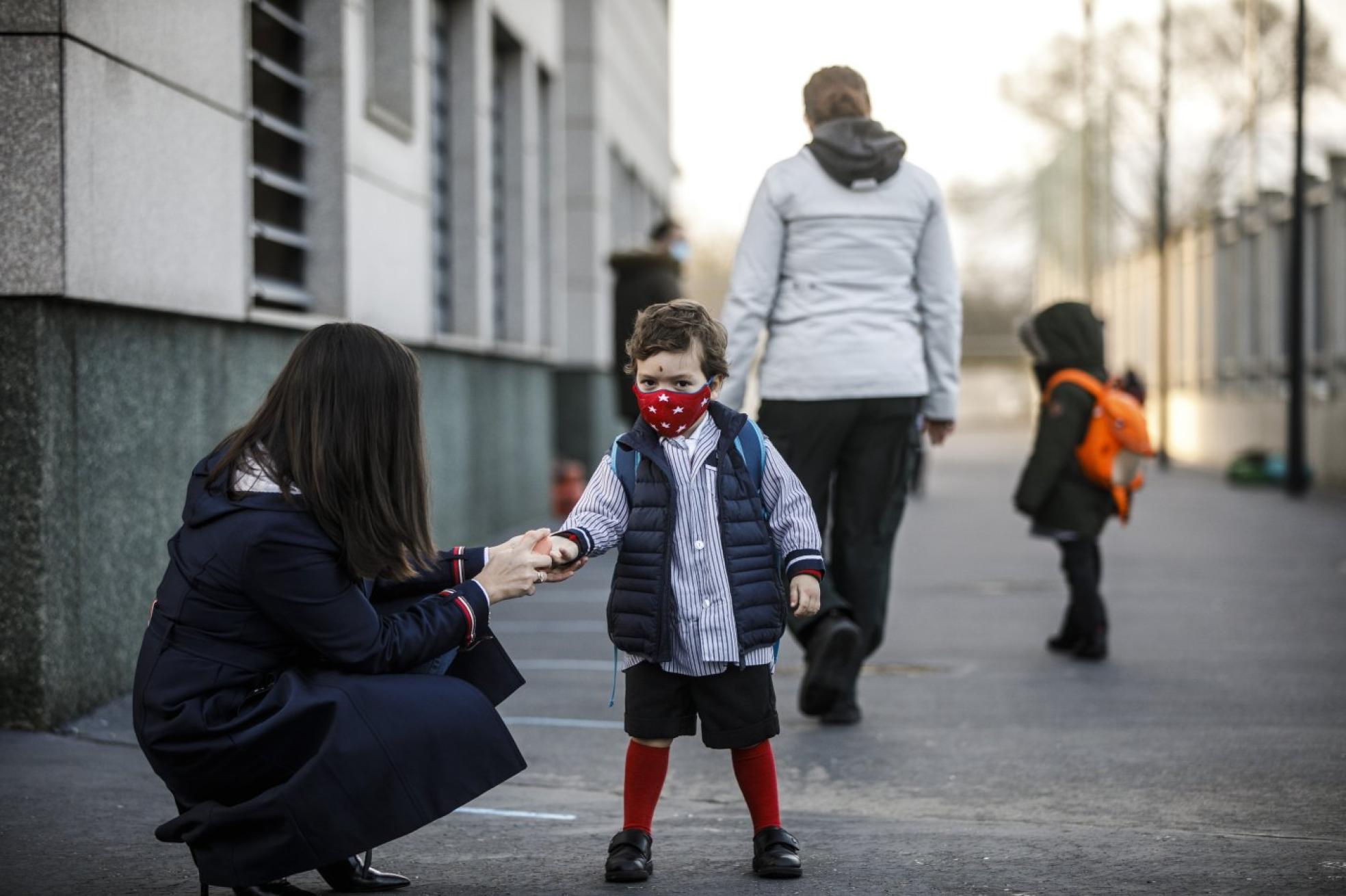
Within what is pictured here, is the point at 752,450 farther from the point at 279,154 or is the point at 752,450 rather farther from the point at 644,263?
the point at 644,263

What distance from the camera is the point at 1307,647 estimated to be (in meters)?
8.59

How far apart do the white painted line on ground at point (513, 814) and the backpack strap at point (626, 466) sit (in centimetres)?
112

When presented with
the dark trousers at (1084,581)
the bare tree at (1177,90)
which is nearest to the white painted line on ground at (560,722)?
the dark trousers at (1084,581)

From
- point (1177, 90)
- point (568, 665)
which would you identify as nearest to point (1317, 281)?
point (568, 665)

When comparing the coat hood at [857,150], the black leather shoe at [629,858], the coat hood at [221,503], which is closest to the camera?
the coat hood at [221,503]

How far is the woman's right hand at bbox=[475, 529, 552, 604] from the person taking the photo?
13.9 ft

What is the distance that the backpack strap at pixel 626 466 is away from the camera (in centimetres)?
456

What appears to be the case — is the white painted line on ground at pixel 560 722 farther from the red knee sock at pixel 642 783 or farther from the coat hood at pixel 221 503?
the coat hood at pixel 221 503

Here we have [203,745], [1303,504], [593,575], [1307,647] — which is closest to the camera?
[203,745]

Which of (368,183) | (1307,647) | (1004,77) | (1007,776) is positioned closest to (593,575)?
(368,183)

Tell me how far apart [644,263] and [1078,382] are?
133 inches

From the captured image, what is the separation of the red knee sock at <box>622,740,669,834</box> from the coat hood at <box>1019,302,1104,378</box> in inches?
180

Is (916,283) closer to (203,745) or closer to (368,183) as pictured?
(203,745)

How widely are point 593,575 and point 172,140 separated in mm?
6143
